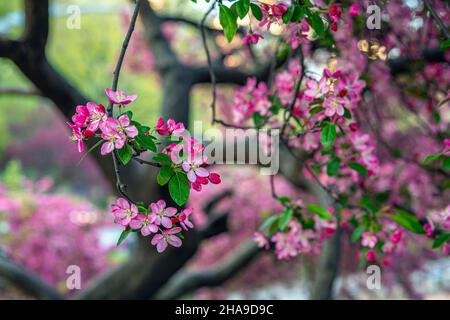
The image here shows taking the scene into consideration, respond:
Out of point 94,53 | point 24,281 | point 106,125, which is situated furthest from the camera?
point 94,53

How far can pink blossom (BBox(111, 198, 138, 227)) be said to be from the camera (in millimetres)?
1134

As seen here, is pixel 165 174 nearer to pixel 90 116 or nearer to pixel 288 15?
pixel 90 116

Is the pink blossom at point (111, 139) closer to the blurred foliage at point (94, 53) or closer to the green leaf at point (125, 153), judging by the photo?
the green leaf at point (125, 153)

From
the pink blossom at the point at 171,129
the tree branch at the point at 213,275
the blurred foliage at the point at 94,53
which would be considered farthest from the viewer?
the blurred foliage at the point at 94,53

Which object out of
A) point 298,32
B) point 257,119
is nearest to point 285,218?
point 257,119

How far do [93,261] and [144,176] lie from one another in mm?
1792

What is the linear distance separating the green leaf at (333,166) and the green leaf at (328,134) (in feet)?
1.15

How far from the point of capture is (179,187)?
1097 mm

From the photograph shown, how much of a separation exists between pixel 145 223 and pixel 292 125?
0.83m

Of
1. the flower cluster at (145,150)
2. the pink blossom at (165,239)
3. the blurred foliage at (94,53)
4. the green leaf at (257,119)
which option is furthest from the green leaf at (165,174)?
the blurred foliage at (94,53)

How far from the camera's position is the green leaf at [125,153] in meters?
1.06
